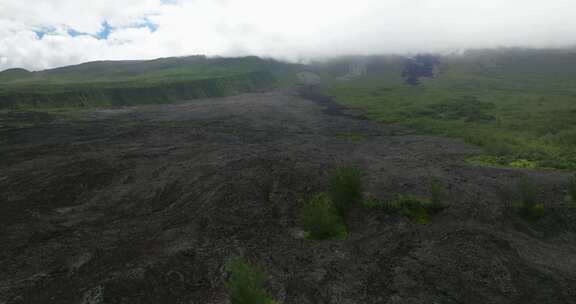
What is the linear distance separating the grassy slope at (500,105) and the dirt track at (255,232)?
32.9 feet

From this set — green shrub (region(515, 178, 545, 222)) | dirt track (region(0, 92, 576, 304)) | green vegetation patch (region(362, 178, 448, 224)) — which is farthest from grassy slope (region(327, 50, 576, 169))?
green vegetation patch (region(362, 178, 448, 224))

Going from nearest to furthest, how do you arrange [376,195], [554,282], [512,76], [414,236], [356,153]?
1. [554,282]
2. [414,236]
3. [376,195]
4. [356,153]
5. [512,76]

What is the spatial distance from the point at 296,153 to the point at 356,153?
8362 mm

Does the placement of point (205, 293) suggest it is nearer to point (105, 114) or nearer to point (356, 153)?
point (356, 153)

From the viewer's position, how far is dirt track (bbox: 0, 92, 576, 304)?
18.2 meters

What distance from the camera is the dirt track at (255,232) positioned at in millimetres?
18250

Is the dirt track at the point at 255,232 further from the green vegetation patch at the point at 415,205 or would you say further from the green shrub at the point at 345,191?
the green shrub at the point at 345,191

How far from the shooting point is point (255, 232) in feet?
81.2

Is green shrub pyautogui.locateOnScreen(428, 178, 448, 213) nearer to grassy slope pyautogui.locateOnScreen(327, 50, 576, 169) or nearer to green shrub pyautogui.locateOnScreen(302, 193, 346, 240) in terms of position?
green shrub pyautogui.locateOnScreen(302, 193, 346, 240)

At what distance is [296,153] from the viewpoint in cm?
4469

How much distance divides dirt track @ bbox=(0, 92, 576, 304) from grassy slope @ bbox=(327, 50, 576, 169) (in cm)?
1002

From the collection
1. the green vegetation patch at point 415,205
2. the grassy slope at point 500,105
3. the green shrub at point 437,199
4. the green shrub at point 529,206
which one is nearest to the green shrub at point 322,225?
the green vegetation patch at point 415,205

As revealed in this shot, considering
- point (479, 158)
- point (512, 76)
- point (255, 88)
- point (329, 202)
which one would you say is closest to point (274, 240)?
point (329, 202)

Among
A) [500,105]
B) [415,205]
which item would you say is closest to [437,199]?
[415,205]
